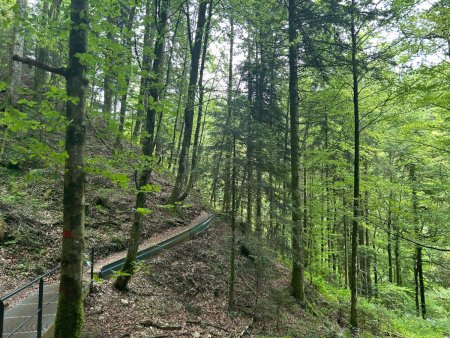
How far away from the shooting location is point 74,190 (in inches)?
132

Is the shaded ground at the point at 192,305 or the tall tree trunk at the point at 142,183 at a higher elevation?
the tall tree trunk at the point at 142,183

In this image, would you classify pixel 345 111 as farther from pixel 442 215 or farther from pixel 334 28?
pixel 442 215

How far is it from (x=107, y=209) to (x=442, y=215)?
13657 mm

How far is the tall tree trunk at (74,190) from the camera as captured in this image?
130 inches

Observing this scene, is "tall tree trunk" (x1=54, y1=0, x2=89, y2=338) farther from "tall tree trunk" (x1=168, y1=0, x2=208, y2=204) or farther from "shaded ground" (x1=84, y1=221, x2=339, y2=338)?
"tall tree trunk" (x1=168, y1=0, x2=208, y2=204)

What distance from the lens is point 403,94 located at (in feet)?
27.5

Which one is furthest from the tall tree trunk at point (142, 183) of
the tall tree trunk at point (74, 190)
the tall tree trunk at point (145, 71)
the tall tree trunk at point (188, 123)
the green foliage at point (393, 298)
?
the green foliage at point (393, 298)

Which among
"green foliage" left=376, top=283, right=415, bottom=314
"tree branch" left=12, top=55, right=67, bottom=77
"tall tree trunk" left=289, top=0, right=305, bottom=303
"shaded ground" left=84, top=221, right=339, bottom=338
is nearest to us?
"tree branch" left=12, top=55, right=67, bottom=77

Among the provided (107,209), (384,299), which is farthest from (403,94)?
(384,299)

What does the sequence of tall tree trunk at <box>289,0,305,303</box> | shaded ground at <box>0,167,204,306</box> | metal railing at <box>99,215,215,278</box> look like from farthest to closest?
tall tree trunk at <box>289,0,305,303</box>, metal railing at <box>99,215,215,278</box>, shaded ground at <box>0,167,204,306</box>

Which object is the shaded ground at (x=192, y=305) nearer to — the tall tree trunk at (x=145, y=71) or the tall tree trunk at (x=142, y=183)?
the tall tree trunk at (x=142, y=183)

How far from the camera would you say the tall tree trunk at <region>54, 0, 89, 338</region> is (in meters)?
3.31

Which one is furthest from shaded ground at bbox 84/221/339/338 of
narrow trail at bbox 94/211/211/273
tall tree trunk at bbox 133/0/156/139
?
tall tree trunk at bbox 133/0/156/139

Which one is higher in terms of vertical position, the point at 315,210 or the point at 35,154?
the point at 35,154
